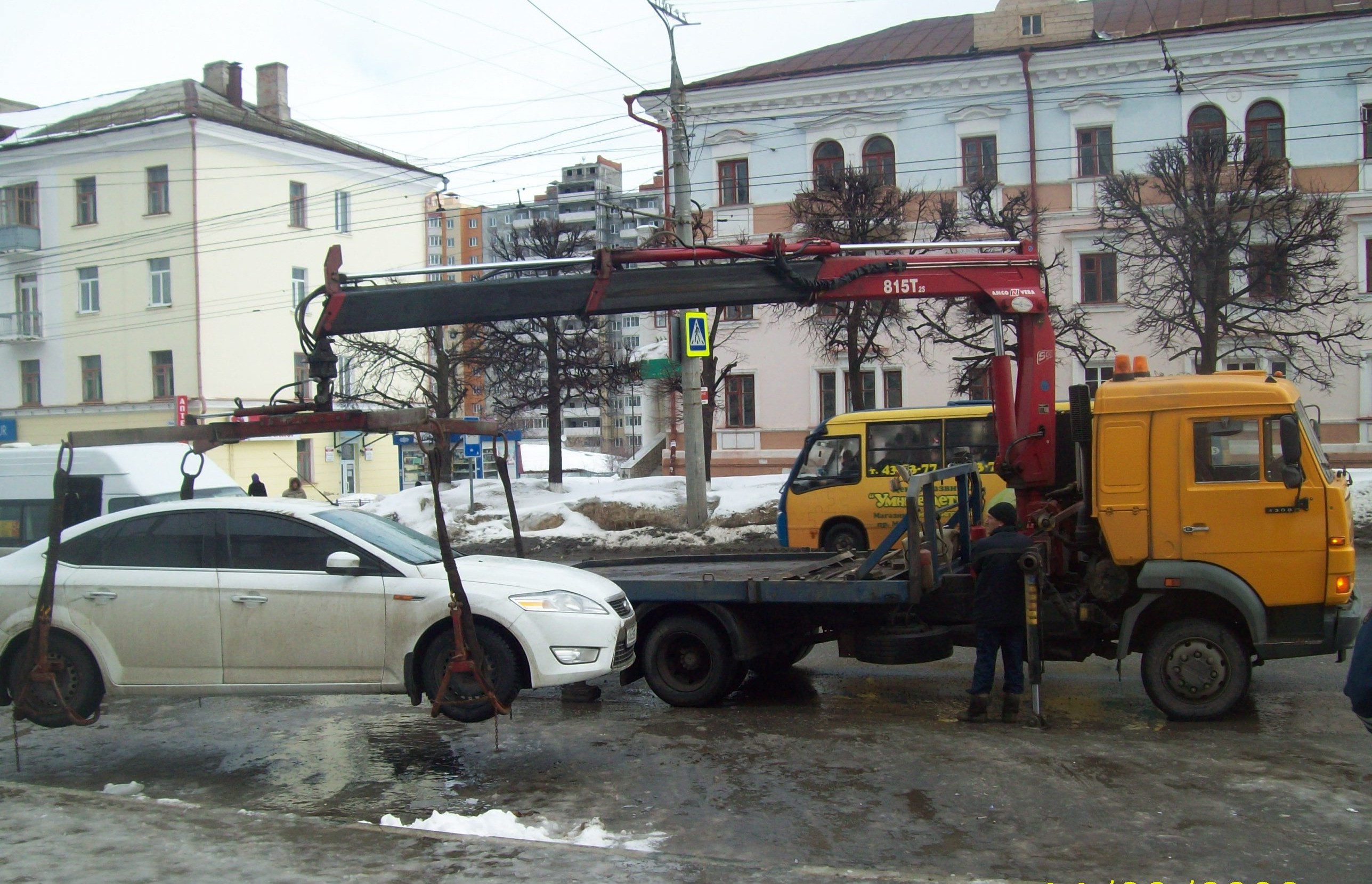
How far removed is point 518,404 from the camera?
30.0 m

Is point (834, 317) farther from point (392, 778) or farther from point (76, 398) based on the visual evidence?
point (76, 398)

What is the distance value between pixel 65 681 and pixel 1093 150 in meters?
33.2

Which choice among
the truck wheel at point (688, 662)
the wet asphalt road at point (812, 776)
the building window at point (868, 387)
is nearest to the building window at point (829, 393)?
the building window at point (868, 387)

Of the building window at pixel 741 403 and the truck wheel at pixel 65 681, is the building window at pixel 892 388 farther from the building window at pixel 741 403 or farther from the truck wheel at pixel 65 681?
the truck wheel at pixel 65 681

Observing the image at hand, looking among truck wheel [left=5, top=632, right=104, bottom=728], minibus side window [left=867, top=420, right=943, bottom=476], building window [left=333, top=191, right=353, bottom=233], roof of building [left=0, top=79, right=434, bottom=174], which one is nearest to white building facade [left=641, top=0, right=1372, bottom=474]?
roof of building [left=0, top=79, right=434, bottom=174]

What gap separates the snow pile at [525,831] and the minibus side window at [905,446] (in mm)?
11795

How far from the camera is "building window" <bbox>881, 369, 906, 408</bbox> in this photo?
120ft

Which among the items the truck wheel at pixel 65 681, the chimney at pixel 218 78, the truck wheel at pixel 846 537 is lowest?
the truck wheel at pixel 846 537

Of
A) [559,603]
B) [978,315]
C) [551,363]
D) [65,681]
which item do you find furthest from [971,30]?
[65,681]

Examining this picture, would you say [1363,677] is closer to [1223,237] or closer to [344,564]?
[344,564]

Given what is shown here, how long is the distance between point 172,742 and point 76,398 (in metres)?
40.1

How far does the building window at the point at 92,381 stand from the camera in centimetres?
4228

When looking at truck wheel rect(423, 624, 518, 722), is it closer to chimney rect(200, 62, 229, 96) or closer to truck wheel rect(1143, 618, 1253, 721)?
truck wheel rect(1143, 618, 1253, 721)

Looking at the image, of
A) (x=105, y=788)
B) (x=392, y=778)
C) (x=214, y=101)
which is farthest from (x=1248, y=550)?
(x=214, y=101)
